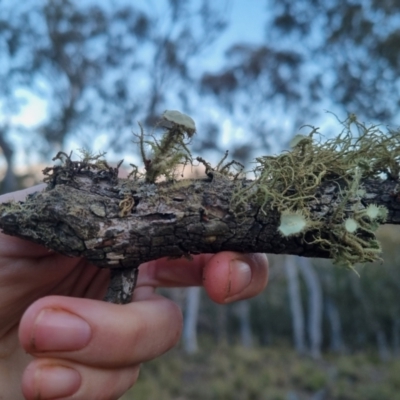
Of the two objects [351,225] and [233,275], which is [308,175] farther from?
[233,275]

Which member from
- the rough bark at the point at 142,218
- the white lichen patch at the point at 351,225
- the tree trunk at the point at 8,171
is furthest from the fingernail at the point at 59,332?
the tree trunk at the point at 8,171

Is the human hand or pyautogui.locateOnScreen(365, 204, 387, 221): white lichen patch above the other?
pyautogui.locateOnScreen(365, 204, 387, 221): white lichen patch

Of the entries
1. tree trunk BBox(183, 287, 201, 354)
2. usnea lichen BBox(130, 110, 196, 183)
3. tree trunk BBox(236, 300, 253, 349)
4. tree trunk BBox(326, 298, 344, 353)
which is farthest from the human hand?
tree trunk BBox(236, 300, 253, 349)

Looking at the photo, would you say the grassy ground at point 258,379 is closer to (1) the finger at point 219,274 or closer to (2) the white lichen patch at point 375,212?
(1) the finger at point 219,274

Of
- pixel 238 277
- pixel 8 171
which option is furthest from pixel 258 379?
pixel 238 277

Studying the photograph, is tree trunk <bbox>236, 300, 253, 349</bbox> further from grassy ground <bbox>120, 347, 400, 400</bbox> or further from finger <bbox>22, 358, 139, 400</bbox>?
finger <bbox>22, 358, 139, 400</bbox>

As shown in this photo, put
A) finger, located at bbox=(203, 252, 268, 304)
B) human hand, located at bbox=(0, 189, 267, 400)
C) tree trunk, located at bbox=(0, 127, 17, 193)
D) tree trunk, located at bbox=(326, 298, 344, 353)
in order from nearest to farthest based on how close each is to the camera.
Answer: human hand, located at bbox=(0, 189, 267, 400) < finger, located at bbox=(203, 252, 268, 304) < tree trunk, located at bbox=(0, 127, 17, 193) < tree trunk, located at bbox=(326, 298, 344, 353)

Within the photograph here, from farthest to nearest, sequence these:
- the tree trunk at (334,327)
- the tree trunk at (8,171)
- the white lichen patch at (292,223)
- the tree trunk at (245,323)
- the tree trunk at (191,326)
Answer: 1. the tree trunk at (245,323)
2. the tree trunk at (334,327)
3. the tree trunk at (191,326)
4. the tree trunk at (8,171)
5. the white lichen patch at (292,223)
